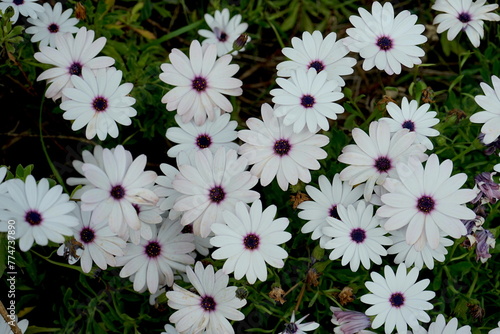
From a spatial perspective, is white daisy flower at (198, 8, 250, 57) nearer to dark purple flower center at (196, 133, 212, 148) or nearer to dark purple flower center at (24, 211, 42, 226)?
dark purple flower center at (196, 133, 212, 148)

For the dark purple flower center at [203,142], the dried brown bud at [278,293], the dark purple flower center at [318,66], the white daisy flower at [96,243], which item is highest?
the dark purple flower center at [318,66]

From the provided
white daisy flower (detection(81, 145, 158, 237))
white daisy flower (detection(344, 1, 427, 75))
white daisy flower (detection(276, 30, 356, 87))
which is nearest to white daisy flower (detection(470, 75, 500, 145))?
white daisy flower (detection(344, 1, 427, 75))

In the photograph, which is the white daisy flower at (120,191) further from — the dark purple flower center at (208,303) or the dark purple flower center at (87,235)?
the dark purple flower center at (208,303)

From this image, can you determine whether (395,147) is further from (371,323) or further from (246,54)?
(246,54)

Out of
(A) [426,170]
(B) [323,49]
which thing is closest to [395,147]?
(A) [426,170]

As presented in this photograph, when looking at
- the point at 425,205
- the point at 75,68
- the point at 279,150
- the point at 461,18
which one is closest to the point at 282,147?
the point at 279,150

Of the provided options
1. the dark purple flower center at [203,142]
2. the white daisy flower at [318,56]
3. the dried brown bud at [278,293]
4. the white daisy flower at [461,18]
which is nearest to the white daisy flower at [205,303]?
the dried brown bud at [278,293]
